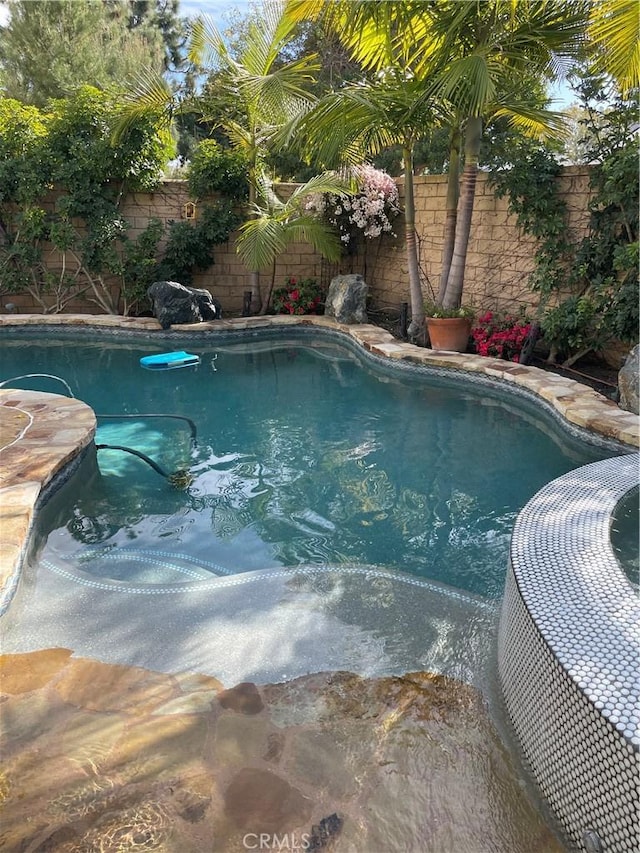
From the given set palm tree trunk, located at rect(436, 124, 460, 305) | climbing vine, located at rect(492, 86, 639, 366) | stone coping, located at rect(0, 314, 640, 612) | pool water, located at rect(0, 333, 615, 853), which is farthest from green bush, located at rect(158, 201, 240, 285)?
Answer: pool water, located at rect(0, 333, 615, 853)

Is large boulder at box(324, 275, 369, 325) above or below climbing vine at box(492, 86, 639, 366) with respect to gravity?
below

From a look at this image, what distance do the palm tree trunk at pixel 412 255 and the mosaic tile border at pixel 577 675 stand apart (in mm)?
5686

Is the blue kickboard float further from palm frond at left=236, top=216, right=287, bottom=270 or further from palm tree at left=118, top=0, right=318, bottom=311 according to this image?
palm tree at left=118, top=0, right=318, bottom=311

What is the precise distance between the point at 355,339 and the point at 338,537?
5.40 metres

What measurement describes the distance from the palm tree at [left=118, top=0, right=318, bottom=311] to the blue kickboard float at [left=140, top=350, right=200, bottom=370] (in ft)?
11.1

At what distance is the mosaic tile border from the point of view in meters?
1.68

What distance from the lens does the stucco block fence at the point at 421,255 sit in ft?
26.4

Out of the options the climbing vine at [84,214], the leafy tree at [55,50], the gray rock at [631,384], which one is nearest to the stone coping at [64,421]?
the gray rock at [631,384]

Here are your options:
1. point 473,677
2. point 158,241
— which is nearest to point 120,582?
point 473,677

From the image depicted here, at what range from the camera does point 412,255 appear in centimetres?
816

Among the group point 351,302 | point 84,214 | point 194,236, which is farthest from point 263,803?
point 84,214

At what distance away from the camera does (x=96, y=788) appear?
197cm

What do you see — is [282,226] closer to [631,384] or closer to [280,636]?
[631,384]

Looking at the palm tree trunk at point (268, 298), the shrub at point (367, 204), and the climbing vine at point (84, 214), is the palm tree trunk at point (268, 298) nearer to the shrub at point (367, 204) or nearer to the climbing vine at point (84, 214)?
the climbing vine at point (84, 214)
